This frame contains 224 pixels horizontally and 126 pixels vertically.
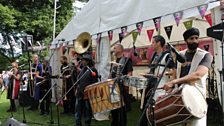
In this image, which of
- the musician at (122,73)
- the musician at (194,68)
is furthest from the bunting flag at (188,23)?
the musician at (194,68)

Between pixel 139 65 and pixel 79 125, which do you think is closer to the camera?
pixel 79 125

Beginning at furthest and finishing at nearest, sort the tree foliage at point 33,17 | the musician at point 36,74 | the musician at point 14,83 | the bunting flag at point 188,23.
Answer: the tree foliage at point 33,17 → the musician at point 14,83 → the musician at point 36,74 → the bunting flag at point 188,23

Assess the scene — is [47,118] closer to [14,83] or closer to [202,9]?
[14,83]

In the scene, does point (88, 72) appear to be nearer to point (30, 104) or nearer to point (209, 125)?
point (209, 125)

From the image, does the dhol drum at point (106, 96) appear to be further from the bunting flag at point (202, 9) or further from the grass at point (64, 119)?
the grass at point (64, 119)

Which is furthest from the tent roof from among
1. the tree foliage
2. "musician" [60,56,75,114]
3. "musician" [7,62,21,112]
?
A: the tree foliage

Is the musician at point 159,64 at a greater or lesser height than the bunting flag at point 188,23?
lesser

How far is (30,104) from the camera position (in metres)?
13.9

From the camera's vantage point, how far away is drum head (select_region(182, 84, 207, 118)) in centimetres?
433

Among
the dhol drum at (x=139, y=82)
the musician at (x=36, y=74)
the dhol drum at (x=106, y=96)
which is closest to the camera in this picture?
the dhol drum at (x=139, y=82)

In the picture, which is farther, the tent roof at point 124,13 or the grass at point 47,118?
the grass at point 47,118

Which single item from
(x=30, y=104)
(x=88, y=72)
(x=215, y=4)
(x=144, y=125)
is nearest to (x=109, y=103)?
(x=144, y=125)

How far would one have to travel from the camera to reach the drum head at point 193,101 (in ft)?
14.2

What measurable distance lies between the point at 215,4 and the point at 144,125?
2.31 meters
